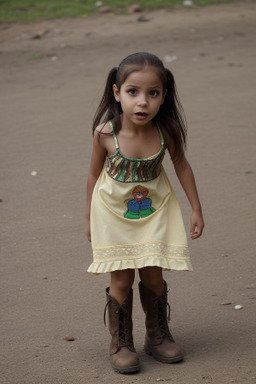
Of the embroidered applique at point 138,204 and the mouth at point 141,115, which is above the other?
the mouth at point 141,115

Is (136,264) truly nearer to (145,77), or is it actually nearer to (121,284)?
(121,284)

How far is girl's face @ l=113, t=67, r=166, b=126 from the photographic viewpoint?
10.5 feet

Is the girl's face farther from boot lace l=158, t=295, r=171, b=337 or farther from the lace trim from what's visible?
boot lace l=158, t=295, r=171, b=337

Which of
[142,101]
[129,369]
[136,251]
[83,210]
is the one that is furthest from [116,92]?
[83,210]

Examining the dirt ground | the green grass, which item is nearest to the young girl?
the dirt ground

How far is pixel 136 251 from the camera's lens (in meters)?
3.30

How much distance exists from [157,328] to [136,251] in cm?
41

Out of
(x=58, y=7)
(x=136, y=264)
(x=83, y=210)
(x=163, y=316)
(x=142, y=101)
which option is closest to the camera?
(x=142, y=101)

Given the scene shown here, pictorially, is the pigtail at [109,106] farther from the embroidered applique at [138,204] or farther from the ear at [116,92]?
the embroidered applique at [138,204]

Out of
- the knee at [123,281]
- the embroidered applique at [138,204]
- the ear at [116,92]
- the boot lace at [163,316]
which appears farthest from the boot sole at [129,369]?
the ear at [116,92]

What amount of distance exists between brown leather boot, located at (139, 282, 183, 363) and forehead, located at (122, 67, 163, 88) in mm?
900

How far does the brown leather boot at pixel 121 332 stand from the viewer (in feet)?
11.0

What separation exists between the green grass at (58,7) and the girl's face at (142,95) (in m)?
9.38

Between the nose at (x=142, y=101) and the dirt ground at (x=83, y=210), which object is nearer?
the nose at (x=142, y=101)
